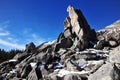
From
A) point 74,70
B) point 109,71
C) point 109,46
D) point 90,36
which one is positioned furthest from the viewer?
point 90,36

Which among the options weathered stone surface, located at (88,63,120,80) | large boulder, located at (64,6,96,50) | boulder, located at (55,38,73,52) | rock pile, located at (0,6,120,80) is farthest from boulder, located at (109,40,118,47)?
weathered stone surface, located at (88,63,120,80)

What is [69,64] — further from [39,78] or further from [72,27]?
[72,27]

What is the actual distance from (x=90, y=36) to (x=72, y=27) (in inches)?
266

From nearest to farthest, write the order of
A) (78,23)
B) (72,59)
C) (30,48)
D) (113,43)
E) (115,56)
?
(115,56), (72,59), (113,43), (30,48), (78,23)

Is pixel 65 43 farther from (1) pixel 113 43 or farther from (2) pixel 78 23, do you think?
(1) pixel 113 43

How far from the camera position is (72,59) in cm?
3903

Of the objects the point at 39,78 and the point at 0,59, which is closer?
the point at 39,78

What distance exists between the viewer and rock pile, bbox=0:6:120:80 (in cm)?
2746

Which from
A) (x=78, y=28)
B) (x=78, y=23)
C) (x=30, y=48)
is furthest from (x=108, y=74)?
(x=30, y=48)

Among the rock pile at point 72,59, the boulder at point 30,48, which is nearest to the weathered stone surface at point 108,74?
the rock pile at point 72,59

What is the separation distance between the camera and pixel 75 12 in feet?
198

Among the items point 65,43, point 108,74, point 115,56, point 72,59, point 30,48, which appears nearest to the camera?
point 108,74

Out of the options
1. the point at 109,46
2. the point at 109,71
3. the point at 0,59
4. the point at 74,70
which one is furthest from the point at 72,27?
the point at 109,71

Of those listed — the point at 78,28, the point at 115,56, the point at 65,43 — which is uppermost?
the point at 78,28
